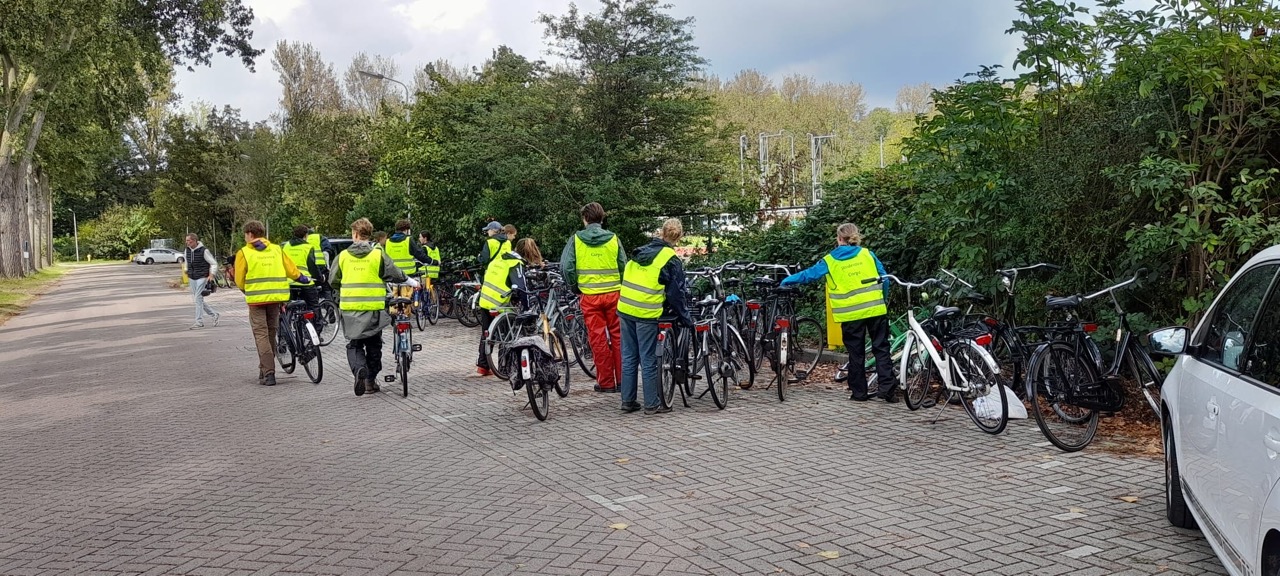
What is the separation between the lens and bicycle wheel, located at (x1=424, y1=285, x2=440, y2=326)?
17.6 m

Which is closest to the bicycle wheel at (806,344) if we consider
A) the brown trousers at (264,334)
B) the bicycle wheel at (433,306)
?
the brown trousers at (264,334)

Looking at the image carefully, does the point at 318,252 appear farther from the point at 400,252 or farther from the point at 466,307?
the point at 466,307

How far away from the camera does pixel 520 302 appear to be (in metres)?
11.2

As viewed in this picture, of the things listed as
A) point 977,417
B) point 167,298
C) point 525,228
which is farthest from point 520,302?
point 167,298

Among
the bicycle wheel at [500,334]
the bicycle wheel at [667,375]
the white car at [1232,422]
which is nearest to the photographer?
the white car at [1232,422]

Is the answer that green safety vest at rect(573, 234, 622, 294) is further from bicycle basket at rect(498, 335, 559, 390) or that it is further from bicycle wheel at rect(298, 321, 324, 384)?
bicycle wheel at rect(298, 321, 324, 384)

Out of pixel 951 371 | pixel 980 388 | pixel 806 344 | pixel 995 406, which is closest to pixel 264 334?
pixel 806 344

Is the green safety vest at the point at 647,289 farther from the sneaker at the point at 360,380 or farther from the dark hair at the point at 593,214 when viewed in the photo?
the sneaker at the point at 360,380

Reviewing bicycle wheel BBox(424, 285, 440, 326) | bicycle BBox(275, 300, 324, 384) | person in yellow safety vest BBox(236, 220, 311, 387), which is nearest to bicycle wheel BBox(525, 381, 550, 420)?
bicycle BBox(275, 300, 324, 384)

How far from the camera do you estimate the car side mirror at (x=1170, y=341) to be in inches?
182

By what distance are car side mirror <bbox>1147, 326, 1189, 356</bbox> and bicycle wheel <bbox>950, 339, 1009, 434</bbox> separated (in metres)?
2.64

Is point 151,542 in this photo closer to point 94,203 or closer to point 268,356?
point 268,356

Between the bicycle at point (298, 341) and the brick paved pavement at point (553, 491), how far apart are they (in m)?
1.12

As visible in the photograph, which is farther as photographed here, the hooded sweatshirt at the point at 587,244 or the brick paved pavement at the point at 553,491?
the hooded sweatshirt at the point at 587,244
